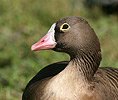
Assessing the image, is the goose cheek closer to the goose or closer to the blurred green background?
the goose

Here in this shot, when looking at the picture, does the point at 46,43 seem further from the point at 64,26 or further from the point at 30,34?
the point at 30,34

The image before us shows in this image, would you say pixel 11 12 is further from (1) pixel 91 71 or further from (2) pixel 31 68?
(1) pixel 91 71

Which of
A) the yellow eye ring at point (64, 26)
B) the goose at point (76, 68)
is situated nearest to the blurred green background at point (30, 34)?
the goose at point (76, 68)

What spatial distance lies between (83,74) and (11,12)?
503 cm

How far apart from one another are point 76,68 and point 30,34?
3887 mm

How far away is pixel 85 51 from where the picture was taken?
10.7 feet

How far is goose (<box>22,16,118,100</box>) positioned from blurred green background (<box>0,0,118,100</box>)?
1.58 m

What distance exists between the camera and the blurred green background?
5.26 m

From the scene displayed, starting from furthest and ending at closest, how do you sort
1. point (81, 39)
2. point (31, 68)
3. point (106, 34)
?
point (106, 34) → point (31, 68) → point (81, 39)

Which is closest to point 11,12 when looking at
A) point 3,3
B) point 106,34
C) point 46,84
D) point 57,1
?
point 3,3

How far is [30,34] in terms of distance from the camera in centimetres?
708

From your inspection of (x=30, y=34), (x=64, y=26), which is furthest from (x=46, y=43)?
(x=30, y=34)

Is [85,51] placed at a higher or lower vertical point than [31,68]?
higher

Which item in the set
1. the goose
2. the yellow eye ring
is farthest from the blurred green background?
the yellow eye ring
